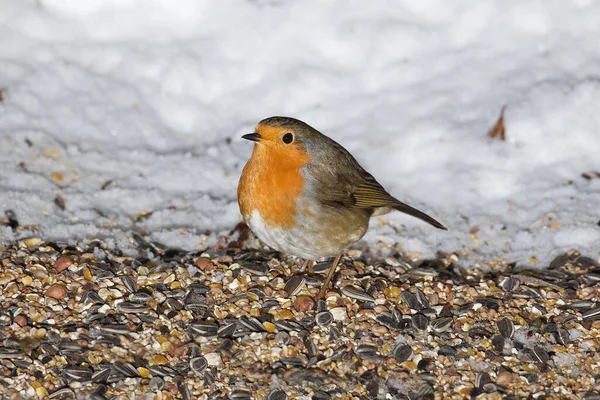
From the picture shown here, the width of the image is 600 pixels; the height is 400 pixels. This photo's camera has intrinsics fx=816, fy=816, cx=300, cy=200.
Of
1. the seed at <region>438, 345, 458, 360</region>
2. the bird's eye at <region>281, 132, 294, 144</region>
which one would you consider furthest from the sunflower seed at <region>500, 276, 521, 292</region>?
the bird's eye at <region>281, 132, 294, 144</region>

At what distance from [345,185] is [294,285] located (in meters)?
0.60

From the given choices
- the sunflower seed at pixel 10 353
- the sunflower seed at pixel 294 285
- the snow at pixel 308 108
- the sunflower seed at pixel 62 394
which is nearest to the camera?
the sunflower seed at pixel 62 394

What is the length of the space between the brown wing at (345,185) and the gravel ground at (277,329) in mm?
425

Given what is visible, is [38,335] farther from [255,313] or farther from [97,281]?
[255,313]

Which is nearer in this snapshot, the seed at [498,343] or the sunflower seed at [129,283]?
the seed at [498,343]

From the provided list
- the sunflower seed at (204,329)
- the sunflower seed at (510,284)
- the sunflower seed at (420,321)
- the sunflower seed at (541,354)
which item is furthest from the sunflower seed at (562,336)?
the sunflower seed at (204,329)

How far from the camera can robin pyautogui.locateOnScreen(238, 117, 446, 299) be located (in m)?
3.98

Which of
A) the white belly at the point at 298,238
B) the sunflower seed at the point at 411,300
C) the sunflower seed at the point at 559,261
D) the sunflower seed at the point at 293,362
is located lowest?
the sunflower seed at the point at 293,362

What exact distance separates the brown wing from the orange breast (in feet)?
0.35

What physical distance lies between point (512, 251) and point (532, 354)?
3.90ft

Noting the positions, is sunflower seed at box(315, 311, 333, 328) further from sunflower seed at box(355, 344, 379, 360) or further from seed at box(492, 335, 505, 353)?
seed at box(492, 335, 505, 353)

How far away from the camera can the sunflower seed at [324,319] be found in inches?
161

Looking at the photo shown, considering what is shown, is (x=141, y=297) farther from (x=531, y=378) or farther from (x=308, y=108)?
(x=308, y=108)

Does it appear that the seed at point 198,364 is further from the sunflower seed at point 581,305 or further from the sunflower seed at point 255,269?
the sunflower seed at point 581,305
